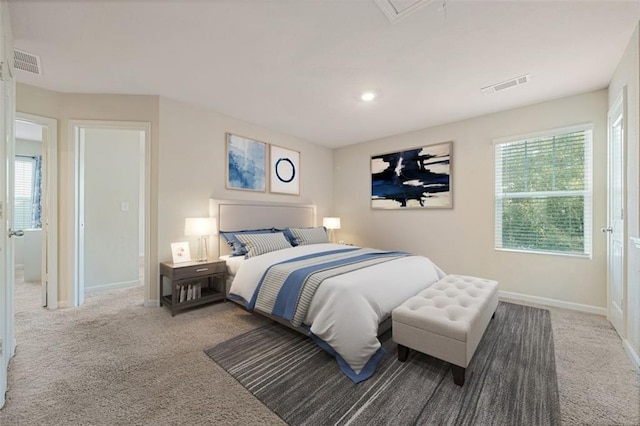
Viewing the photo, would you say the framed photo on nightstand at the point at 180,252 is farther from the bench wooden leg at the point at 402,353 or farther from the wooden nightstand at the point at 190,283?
the bench wooden leg at the point at 402,353

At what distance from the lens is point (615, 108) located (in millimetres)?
2555

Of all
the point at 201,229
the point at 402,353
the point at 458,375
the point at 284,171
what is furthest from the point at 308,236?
the point at 458,375

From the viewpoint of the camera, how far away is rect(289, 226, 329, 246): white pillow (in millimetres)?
4020

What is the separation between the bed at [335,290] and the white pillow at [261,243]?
0.02 metres

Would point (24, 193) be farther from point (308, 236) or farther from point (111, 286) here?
point (308, 236)

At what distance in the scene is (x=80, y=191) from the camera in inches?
123

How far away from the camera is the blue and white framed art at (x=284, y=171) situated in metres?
4.42

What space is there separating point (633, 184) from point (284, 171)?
4.00 m

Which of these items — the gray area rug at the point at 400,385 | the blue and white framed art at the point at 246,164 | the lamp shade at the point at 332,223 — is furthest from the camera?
the lamp shade at the point at 332,223

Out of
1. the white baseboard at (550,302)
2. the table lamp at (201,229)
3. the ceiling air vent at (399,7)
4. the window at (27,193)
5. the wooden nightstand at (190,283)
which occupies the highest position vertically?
the ceiling air vent at (399,7)

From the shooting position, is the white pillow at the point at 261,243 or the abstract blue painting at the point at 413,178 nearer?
the white pillow at the point at 261,243

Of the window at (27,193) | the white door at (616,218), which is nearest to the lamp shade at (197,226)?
the white door at (616,218)

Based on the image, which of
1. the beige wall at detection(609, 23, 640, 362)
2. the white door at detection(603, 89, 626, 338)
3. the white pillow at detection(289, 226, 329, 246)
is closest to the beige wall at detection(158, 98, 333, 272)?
the white pillow at detection(289, 226, 329, 246)

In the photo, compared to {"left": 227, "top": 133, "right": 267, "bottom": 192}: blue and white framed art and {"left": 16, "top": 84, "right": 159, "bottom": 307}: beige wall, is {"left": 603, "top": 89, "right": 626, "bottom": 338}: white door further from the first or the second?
{"left": 16, "top": 84, "right": 159, "bottom": 307}: beige wall
